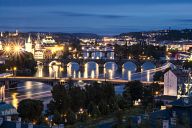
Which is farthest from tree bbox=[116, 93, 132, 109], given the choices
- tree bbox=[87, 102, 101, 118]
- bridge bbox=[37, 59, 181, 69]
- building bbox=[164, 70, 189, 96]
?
bridge bbox=[37, 59, 181, 69]

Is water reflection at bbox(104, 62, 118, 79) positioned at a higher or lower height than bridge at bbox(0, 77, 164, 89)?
lower

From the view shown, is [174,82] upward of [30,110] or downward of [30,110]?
upward

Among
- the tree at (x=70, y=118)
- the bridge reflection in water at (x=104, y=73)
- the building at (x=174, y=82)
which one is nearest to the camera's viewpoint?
the tree at (x=70, y=118)

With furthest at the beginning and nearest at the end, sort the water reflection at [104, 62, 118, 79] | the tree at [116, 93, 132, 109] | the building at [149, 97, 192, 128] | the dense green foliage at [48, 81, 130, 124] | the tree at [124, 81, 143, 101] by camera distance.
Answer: the water reflection at [104, 62, 118, 79], the tree at [124, 81, 143, 101], the tree at [116, 93, 132, 109], the dense green foliage at [48, 81, 130, 124], the building at [149, 97, 192, 128]

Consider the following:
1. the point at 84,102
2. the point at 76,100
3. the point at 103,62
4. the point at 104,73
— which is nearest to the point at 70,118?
the point at 76,100

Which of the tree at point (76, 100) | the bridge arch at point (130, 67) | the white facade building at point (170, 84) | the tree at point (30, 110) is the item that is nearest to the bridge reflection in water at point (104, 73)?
the bridge arch at point (130, 67)

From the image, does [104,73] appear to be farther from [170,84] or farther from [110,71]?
[170,84]

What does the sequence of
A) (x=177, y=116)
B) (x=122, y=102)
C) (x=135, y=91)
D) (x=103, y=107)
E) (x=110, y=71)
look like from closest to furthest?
(x=177, y=116) → (x=103, y=107) → (x=122, y=102) → (x=135, y=91) → (x=110, y=71)

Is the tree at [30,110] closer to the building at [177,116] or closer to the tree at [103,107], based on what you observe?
the tree at [103,107]

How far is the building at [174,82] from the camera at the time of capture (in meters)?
25.3

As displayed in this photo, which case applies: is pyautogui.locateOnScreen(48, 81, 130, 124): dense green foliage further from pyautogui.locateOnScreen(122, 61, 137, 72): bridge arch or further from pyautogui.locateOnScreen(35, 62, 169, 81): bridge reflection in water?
pyautogui.locateOnScreen(122, 61, 137, 72): bridge arch

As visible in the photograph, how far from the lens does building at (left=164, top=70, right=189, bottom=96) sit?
25.3m

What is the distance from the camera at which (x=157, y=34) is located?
10869 cm

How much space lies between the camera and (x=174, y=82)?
26156 mm
